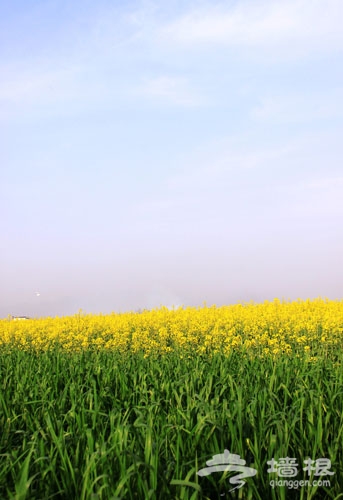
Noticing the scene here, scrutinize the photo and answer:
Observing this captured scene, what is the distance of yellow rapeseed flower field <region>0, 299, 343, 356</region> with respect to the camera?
11859mm

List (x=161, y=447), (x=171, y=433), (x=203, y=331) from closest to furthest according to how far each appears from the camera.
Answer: (x=161, y=447) < (x=171, y=433) < (x=203, y=331)

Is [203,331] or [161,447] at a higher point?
[203,331]

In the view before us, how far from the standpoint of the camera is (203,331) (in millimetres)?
12398

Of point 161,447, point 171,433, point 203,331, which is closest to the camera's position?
point 161,447

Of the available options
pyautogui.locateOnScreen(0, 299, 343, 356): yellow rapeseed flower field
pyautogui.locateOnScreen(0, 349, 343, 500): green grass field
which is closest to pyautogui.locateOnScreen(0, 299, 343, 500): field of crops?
pyautogui.locateOnScreen(0, 349, 343, 500): green grass field

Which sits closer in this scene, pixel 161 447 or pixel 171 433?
pixel 161 447

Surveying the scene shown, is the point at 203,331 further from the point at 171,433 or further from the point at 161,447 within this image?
the point at 161,447

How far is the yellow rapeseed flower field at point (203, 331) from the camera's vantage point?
1186cm

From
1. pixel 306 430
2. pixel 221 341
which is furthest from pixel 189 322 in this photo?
pixel 306 430

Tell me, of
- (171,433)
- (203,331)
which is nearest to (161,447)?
(171,433)

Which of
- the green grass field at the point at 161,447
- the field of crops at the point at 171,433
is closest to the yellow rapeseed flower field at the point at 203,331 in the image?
the field of crops at the point at 171,433

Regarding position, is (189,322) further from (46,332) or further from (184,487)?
(184,487)

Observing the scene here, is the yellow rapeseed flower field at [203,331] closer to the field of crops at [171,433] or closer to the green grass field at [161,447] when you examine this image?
the field of crops at [171,433]

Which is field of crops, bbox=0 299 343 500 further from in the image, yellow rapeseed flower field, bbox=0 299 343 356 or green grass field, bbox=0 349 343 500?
yellow rapeseed flower field, bbox=0 299 343 356
